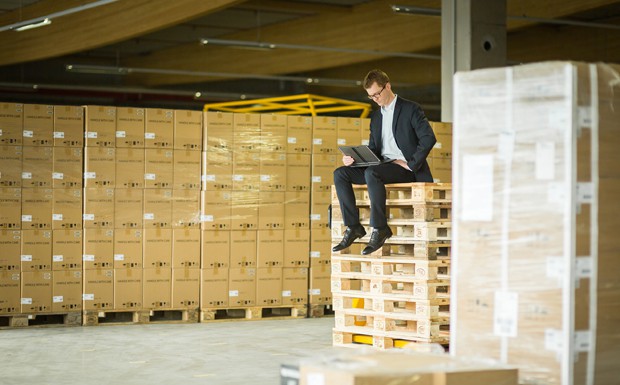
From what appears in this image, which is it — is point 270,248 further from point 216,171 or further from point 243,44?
point 243,44

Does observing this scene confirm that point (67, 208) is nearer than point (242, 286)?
Yes

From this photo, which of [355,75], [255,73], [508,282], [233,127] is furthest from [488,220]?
[355,75]

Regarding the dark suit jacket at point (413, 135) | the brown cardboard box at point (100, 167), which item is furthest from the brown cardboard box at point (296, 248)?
the dark suit jacket at point (413, 135)

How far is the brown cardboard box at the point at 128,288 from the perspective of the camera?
11422mm

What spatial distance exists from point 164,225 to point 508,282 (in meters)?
6.76

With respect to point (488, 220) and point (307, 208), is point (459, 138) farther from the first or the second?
point (307, 208)

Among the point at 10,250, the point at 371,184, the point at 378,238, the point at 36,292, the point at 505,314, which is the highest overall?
the point at 371,184

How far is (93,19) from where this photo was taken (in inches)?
635

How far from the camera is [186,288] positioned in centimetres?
1167

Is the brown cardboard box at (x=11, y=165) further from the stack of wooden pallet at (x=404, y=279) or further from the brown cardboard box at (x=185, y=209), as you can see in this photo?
the stack of wooden pallet at (x=404, y=279)

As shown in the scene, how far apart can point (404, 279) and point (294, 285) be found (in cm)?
404

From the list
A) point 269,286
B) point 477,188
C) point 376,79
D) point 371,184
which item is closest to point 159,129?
point 269,286

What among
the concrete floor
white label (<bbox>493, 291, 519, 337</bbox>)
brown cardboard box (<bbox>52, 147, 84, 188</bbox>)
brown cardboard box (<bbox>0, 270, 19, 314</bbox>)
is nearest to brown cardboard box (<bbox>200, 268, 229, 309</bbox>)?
the concrete floor

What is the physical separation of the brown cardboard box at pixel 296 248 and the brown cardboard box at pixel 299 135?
1025mm
